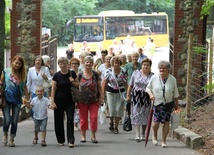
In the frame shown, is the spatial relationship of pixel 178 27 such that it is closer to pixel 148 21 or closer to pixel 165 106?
pixel 165 106

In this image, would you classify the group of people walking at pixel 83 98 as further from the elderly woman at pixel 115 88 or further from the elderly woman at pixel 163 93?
the elderly woman at pixel 115 88

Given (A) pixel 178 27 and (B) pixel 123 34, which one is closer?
(A) pixel 178 27

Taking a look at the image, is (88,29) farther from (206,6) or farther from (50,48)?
(206,6)

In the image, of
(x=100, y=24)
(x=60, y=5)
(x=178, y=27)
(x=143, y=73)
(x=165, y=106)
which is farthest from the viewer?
(x=60, y=5)

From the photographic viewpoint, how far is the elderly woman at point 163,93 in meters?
10.2

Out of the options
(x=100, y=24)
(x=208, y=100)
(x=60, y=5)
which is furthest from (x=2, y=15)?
(x=60, y=5)

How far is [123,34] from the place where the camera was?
149 feet

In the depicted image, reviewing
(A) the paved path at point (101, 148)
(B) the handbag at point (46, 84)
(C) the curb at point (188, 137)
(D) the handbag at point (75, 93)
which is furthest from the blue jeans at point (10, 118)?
(C) the curb at point (188, 137)

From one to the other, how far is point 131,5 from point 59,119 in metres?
49.9

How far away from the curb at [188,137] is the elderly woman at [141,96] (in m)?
0.71

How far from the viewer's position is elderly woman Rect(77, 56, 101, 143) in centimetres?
1071

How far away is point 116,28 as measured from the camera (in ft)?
149

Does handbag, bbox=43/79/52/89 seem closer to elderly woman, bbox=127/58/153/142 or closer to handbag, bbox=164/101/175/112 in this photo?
elderly woman, bbox=127/58/153/142

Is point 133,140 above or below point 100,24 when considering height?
below
